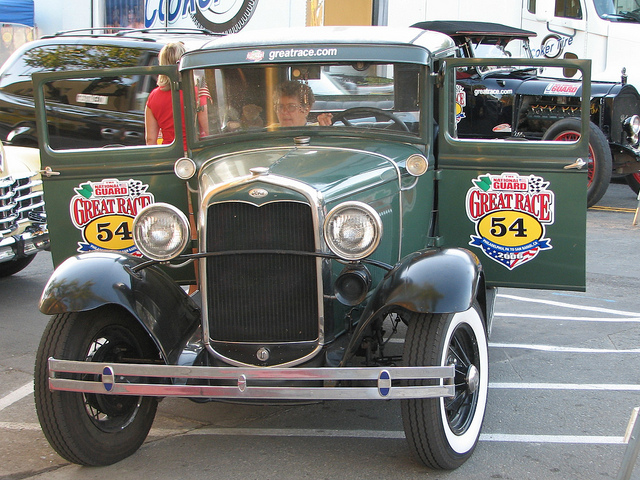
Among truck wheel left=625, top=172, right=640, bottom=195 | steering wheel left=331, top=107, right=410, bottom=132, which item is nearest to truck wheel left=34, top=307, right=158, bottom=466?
steering wheel left=331, top=107, right=410, bottom=132

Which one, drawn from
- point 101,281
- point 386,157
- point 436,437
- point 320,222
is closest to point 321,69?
point 386,157

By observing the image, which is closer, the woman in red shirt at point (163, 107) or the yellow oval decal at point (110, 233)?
the yellow oval decal at point (110, 233)

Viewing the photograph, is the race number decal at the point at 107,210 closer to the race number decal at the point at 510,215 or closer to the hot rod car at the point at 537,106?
the race number decal at the point at 510,215

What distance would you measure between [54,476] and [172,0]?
13191mm

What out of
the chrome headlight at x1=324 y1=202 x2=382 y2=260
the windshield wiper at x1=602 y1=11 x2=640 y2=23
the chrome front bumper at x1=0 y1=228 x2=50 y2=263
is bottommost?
the chrome front bumper at x1=0 y1=228 x2=50 y2=263

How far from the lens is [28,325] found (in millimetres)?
6055

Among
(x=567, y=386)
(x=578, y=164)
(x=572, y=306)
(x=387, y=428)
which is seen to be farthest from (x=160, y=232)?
(x=572, y=306)

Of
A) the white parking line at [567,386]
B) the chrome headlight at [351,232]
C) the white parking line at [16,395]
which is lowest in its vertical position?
the white parking line at [16,395]

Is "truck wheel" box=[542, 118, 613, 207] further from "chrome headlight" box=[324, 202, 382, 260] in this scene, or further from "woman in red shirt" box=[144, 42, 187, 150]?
"chrome headlight" box=[324, 202, 382, 260]

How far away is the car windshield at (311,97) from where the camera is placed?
443 centimetres

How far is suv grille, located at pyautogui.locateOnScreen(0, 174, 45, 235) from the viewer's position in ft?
21.5

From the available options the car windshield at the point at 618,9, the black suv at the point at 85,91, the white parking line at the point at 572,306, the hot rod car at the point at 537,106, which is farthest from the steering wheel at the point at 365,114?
the car windshield at the point at 618,9

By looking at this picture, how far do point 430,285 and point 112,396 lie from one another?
158cm

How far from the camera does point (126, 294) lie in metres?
3.69
